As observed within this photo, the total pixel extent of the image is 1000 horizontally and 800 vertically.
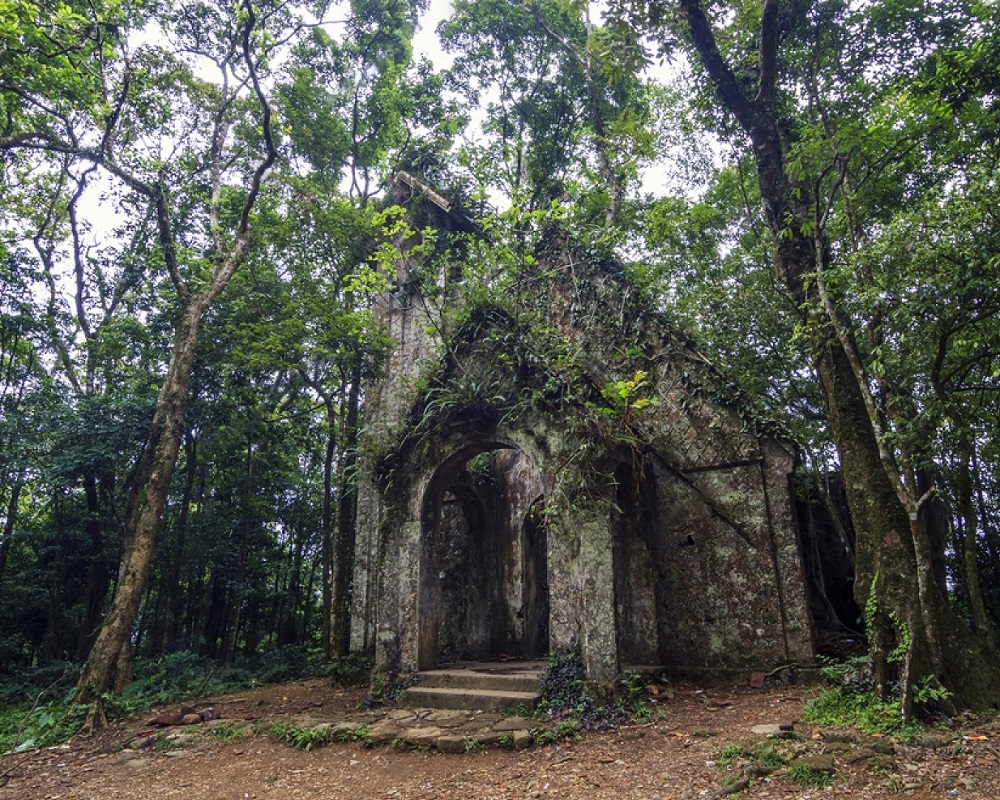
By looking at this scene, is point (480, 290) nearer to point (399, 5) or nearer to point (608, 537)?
point (608, 537)

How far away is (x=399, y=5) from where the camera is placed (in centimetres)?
1752

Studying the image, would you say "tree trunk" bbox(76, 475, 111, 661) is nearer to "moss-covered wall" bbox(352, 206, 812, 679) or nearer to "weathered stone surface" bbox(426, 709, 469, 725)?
"moss-covered wall" bbox(352, 206, 812, 679)

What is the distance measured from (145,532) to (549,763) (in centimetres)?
735

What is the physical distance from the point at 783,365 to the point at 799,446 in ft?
11.2

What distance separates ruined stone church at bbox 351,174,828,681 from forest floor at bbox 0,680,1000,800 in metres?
1.01

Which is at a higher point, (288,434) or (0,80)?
(0,80)

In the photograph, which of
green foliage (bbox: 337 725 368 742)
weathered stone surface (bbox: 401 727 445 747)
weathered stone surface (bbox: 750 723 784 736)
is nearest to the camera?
A: weathered stone surface (bbox: 750 723 784 736)

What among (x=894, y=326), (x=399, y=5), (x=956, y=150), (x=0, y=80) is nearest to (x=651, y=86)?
(x=399, y=5)

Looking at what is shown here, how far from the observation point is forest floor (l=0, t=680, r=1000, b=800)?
15.2 feet

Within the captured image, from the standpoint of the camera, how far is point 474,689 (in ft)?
26.1

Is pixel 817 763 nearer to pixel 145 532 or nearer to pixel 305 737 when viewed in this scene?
pixel 305 737

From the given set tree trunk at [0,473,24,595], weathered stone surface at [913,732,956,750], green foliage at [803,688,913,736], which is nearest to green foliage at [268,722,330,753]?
green foliage at [803,688,913,736]

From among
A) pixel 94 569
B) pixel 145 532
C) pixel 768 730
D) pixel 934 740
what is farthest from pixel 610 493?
pixel 94 569

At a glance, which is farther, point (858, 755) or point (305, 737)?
point (305, 737)
